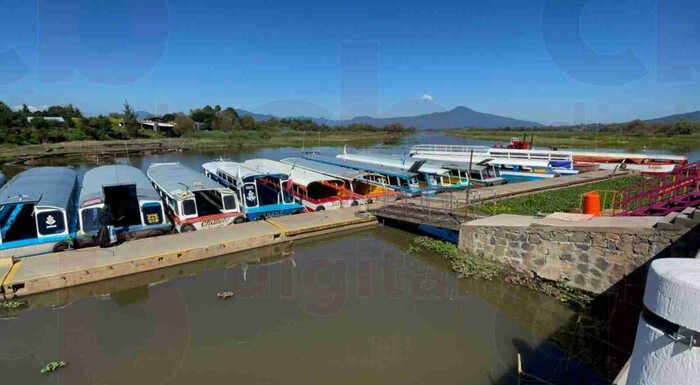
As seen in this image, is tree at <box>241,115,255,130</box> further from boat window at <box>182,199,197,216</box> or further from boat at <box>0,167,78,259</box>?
boat at <box>0,167,78,259</box>

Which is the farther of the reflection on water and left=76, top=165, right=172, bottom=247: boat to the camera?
left=76, top=165, right=172, bottom=247: boat

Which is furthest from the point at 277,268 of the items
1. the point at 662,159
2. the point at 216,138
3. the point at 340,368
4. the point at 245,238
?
the point at 216,138

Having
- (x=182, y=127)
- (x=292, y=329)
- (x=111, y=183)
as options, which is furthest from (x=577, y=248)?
(x=182, y=127)

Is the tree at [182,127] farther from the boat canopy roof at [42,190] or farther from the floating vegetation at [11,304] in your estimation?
the floating vegetation at [11,304]

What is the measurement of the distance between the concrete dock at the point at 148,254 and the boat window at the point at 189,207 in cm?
98

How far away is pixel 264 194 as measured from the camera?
65.2 feet

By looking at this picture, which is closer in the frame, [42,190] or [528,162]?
[42,190]

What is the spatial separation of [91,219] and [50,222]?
1201 mm

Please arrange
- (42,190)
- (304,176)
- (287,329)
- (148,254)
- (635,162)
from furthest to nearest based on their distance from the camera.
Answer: (635,162) → (304,176) → (42,190) → (148,254) → (287,329)

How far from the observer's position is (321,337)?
29.9 feet

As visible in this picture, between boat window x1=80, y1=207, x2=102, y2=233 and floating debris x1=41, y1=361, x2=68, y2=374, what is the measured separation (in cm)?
674

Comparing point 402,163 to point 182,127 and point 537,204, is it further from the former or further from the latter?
point 182,127

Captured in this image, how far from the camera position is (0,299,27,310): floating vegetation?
10.3 meters

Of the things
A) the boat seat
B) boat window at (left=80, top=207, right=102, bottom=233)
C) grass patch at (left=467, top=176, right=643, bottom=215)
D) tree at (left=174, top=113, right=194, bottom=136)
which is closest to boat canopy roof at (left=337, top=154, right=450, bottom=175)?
grass patch at (left=467, top=176, right=643, bottom=215)
